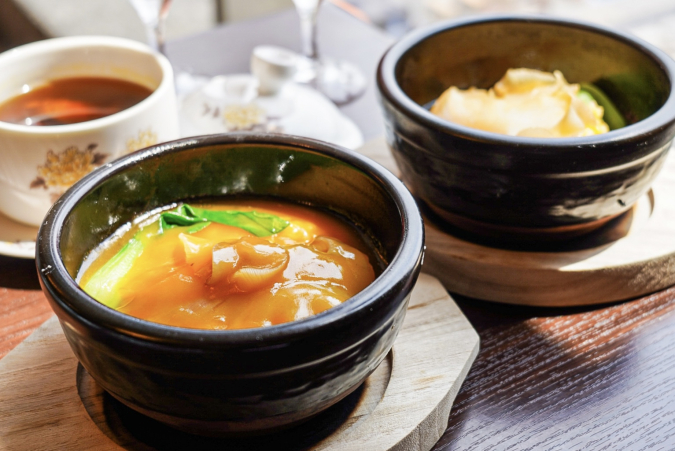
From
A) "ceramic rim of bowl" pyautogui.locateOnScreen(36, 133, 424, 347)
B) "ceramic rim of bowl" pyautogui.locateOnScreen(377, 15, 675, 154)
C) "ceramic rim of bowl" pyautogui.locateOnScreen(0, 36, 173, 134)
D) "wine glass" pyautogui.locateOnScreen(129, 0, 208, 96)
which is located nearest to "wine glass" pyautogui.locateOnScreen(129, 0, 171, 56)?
"wine glass" pyautogui.locateOnScreen(129, 0, 208, 96)

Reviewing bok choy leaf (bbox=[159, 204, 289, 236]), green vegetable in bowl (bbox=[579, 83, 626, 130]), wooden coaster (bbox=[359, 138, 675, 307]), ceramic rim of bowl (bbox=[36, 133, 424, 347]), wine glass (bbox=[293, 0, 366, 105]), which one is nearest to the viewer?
ceramic rim of bowl (bbox=[36, 133, 424, 347])

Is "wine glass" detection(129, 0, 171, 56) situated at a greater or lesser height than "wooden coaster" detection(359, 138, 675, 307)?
greater

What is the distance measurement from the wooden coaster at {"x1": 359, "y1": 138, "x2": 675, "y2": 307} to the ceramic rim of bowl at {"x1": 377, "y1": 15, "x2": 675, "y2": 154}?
7.2 inches

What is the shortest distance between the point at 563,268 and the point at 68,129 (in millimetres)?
737

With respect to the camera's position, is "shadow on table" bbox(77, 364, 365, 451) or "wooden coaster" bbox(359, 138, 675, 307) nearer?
"shadow on table" bbox(77, 364, 365, 451)

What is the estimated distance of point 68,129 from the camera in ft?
3.14

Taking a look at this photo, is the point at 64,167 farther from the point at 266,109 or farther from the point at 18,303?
the point at 266,109

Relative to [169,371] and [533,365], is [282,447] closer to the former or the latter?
[169,371]

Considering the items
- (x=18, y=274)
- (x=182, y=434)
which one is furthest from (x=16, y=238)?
(x=182, y=434)

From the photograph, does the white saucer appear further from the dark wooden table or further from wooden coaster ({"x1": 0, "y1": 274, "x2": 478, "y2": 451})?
wooden coaster ({"x1": 0, "y1": 274, "x2": 478, "y2": 451})

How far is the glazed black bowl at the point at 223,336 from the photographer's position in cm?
54

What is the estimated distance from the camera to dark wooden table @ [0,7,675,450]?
748mm

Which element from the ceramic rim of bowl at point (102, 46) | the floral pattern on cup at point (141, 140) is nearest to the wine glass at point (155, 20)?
the ceramic rim of bowl at point (102, 46)

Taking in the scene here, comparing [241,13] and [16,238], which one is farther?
[241,13]
